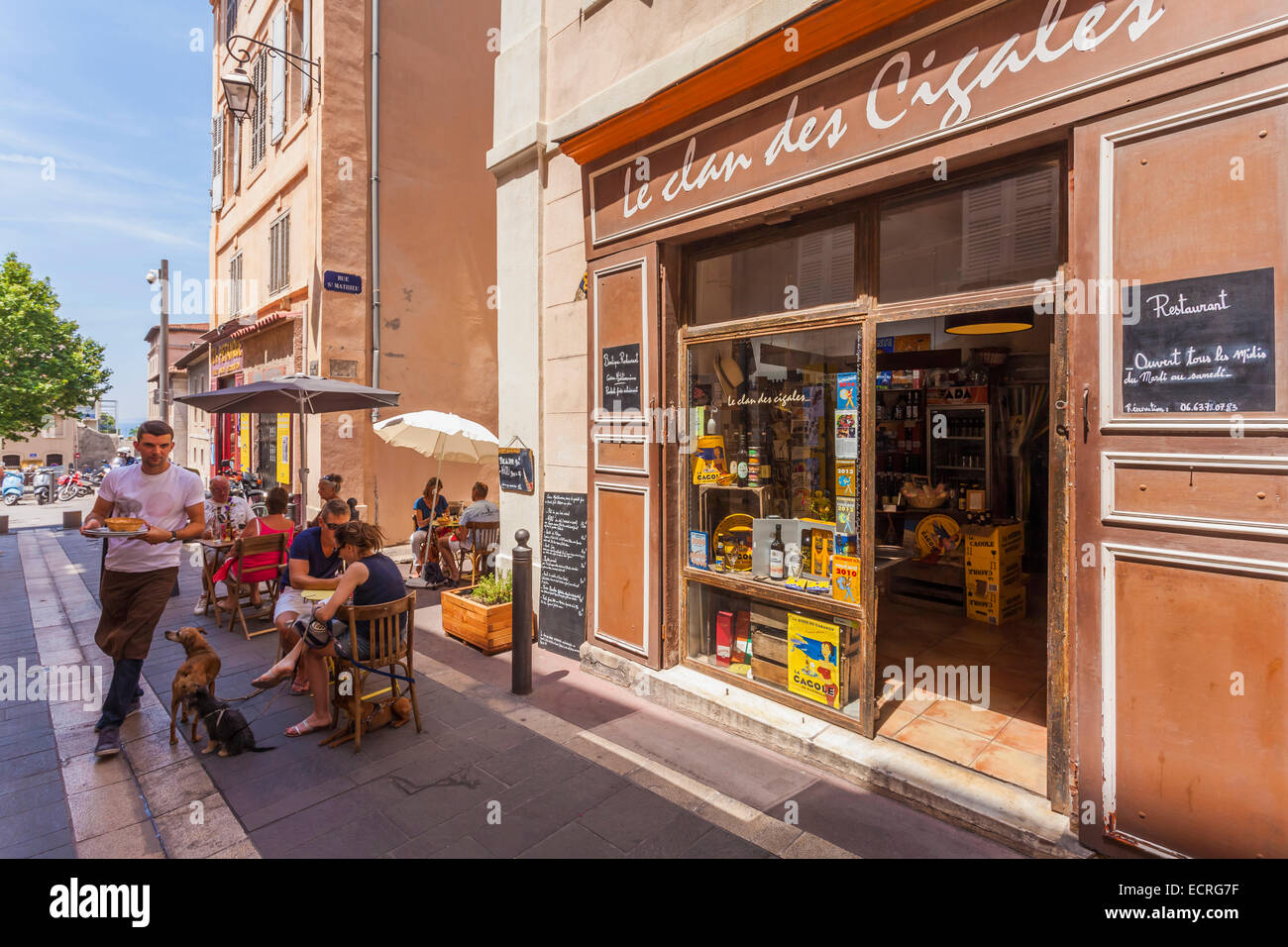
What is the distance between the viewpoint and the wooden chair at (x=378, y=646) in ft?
13.6

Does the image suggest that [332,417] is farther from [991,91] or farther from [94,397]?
[94,397]

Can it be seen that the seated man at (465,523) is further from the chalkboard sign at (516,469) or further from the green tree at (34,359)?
the green tree at (34,359)

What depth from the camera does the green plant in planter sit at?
626 cm

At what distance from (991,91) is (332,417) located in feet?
33.9

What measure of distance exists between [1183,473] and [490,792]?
3707 millimetres

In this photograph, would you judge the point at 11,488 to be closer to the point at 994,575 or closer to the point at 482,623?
the point at 482,623

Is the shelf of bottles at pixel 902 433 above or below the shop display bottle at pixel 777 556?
above

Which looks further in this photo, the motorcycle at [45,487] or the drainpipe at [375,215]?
the motorcycle at [45,487]

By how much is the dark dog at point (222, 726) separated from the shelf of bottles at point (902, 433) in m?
7.37

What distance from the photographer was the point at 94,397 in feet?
84.2

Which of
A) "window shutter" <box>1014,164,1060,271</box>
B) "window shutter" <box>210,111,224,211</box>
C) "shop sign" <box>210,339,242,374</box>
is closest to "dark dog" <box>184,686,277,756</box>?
"window shutter" <box>1014,164,1060,271</box>

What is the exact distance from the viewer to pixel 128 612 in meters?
4.39

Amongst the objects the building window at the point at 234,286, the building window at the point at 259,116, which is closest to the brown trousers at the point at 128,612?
the building window at the point at 259,116
